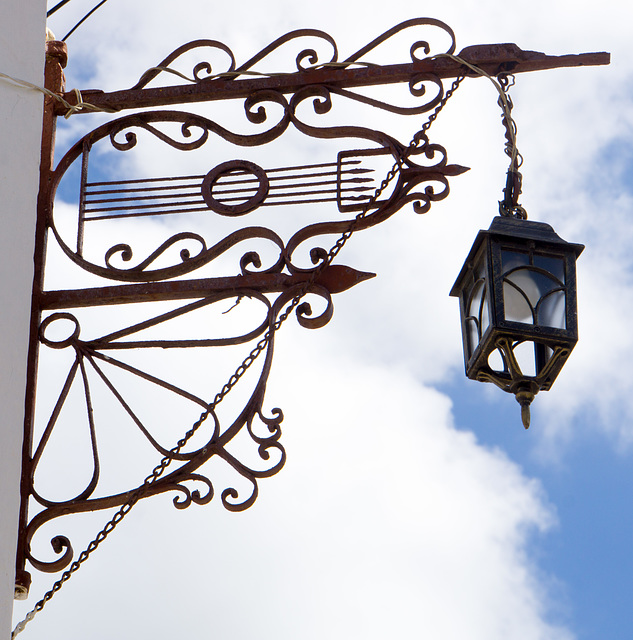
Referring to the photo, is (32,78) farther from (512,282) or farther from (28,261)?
→ (512,282)

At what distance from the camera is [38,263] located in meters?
4.82

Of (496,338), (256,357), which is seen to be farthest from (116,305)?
(496,338)

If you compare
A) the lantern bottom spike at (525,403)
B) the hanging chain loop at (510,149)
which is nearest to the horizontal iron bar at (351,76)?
the hanging chain loop at (510,149)

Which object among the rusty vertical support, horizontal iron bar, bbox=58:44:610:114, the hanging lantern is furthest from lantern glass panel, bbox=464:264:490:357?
the rusty vertical support

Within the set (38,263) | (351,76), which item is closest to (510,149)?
(351,76)

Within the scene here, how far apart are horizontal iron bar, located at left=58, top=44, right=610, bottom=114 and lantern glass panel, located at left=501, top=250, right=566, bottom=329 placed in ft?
2.51

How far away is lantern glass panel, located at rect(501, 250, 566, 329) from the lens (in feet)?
14.8

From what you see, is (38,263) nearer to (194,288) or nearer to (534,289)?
(194,288)

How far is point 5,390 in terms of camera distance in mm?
4105

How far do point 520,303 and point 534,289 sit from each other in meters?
0.08

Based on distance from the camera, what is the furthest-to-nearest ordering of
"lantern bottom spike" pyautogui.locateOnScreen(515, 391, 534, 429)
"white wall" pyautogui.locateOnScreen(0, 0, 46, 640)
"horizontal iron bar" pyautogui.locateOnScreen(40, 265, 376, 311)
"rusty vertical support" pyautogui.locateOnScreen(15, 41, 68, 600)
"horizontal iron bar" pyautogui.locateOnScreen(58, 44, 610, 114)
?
"horizontal iron bar" pyautogui.locateOnScreen(58, 44, 610, 114)
"horizontal iron bar" pyautogui.locateOnScreen(40, 265, 376, 311)
"lantern bottom spike" pyautogui.locateOnScreen(515, 391, 534, 429)
"rusty vertical support" pyautogui.locateOnScreen(15, 41, 68, 600)
"white wall" pyautogui.locateOnScreen(0, 0, 46, 640)

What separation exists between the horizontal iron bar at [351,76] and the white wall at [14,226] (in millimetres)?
539

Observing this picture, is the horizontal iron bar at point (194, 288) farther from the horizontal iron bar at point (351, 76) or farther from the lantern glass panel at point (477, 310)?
the horizontal iron bar at point (351, 76)

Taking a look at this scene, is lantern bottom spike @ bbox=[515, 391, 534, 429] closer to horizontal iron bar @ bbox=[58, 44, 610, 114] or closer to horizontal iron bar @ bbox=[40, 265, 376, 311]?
horizontal iron bar @ bbox=[40, 265, 376, 311]
